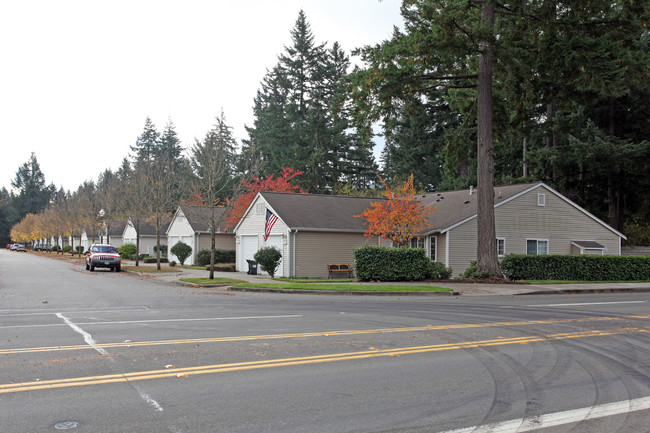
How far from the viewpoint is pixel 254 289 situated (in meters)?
A: 20.7

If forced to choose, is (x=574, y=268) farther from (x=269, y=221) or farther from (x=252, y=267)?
(x=252, y=267)

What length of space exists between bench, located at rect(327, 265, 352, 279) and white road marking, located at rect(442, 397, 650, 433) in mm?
23741

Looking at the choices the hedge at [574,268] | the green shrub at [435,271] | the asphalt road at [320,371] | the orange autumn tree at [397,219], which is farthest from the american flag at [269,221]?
the asphalt road at [320,371]

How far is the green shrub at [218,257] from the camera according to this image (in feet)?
136

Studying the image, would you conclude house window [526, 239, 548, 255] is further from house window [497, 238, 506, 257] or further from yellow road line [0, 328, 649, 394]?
yellow road line [0, 328, 649, 394]

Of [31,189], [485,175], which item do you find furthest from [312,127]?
[31,189]

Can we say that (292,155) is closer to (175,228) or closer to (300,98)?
(300,98)

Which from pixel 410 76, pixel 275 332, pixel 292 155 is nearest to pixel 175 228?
pixel 292 155

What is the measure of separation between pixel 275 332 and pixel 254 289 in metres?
10.6

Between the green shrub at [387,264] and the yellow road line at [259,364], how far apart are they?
13.6 m

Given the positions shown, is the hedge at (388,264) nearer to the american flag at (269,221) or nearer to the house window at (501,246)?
the american flag at (269,221)

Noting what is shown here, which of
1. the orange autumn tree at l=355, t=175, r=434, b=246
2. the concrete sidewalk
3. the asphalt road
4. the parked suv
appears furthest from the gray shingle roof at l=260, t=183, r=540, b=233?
the asphalt road

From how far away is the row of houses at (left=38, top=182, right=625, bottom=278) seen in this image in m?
30.0

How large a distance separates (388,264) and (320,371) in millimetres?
17020
